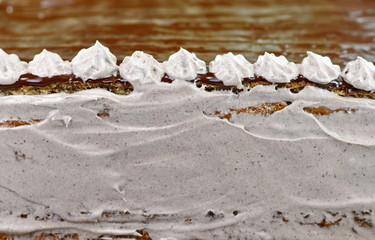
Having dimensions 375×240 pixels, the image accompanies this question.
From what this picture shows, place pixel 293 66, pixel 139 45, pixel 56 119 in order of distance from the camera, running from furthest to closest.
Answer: pixel 139 45
pixel 293 66
pixel 56 119

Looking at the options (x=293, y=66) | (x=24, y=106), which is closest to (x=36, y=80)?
(x=24, y=106)

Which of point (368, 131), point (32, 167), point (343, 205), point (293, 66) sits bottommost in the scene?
point (343, 205)

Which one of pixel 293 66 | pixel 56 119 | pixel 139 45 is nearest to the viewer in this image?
pixel 56 119

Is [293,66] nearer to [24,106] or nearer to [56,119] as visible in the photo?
[56,119]

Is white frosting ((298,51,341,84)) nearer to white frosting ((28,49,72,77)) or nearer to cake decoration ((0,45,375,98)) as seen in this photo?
cake decoration ((0,45,375,98))

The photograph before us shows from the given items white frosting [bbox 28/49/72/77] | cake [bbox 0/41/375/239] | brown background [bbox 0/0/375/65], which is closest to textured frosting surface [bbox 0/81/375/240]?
cake [bbox 0/41/375/239]
